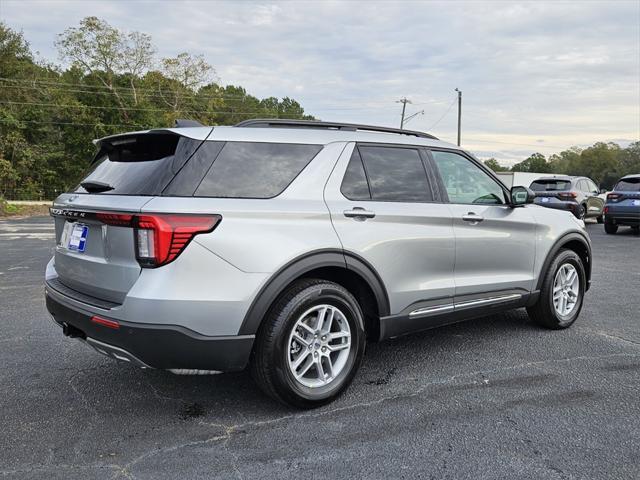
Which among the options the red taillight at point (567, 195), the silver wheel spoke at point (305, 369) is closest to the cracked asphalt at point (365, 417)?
the silver wheel spoke at point (305, 369)

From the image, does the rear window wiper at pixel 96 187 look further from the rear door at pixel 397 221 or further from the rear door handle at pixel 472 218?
the rear door handle at pixel 472 218

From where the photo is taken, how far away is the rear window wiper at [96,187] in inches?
124

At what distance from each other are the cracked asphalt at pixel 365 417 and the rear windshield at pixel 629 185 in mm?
10984

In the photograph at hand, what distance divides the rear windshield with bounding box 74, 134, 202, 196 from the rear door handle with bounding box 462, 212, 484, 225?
213 centimetres

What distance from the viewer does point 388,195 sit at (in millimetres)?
3629

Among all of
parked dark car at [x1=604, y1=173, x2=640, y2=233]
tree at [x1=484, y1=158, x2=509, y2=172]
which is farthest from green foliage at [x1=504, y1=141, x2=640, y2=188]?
parked dark car at [x1=604, y1=173, x2=640, y2=233]

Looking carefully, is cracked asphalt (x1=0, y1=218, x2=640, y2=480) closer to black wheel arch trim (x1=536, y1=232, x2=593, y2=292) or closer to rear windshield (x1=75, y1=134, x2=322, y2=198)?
black wheel arch trim (x1=536, y1=232, x2=593, y2=292)

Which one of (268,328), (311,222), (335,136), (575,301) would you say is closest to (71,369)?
(268,328)

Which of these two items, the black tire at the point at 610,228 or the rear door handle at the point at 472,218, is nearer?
the rear door handle at the point at 472,218

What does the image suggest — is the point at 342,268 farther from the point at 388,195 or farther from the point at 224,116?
the point at 224,116

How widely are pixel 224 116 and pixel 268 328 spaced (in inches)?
2197

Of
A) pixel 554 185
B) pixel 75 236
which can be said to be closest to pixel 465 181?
pixel 75 236

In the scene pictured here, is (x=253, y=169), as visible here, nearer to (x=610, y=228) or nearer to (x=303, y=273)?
(x=303, y=273)

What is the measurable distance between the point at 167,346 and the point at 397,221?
170 centimetres
